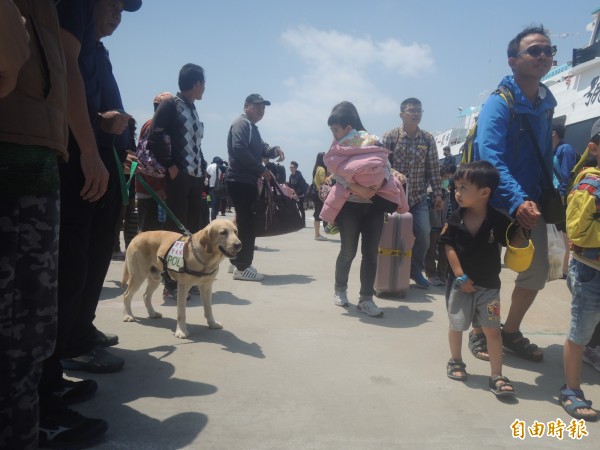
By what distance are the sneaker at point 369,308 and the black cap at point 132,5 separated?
300 cm

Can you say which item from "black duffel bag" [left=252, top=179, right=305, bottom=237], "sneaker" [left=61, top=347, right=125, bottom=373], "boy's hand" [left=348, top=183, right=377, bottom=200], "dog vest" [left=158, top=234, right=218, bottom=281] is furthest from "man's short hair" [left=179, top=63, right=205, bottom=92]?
"sneaker" [left=61, top=347, right=125, bottom=373]

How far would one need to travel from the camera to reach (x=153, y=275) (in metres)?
3.96

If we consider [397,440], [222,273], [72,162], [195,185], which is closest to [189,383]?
[397,440]

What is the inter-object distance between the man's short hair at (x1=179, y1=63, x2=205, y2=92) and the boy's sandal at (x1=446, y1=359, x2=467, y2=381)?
3.40 metres

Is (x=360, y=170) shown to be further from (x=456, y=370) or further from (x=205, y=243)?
(x=456, y=370)

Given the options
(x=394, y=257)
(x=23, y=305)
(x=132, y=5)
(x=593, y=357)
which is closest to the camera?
(x=23, y=305)

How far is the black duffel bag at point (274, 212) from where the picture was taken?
560cm

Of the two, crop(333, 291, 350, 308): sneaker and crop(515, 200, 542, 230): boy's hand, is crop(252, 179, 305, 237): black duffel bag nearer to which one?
crop(333, 291, 350, 308): sneaker

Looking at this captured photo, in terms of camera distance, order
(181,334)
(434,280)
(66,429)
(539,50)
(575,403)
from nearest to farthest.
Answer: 1. (66,429)
2. (575,403)
3. (539,50)
4. (181,334)
5. (434,280)

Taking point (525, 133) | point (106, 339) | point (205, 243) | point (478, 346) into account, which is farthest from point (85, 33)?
point (478, 346)

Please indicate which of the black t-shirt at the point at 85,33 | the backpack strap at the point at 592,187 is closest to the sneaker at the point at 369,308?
the backpack strap at the point at 592,187

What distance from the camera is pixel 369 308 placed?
4230 millimetres

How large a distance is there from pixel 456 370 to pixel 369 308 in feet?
4.69

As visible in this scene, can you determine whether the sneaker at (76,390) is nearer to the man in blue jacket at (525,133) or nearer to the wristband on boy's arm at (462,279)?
the wristband on boy's arm at (462,279)
